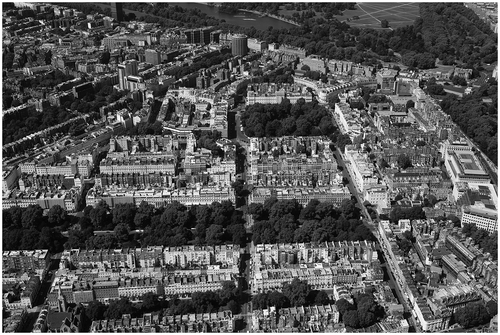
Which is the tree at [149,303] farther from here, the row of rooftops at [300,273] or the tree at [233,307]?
the row of rooftops at [300,273]

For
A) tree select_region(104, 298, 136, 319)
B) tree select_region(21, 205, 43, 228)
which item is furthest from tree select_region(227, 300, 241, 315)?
tree select_region(21, 205, 43, 228)

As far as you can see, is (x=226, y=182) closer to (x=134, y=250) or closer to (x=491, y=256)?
(x=134, y=250)

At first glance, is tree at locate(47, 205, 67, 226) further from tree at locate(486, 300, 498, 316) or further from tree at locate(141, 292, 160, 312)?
tree at locate(486, 300, 498, 316)

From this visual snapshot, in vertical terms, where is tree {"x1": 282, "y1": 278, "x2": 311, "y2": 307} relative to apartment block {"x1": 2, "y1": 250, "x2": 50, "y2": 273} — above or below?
above

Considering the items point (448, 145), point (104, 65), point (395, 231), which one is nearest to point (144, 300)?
point (395, 231)

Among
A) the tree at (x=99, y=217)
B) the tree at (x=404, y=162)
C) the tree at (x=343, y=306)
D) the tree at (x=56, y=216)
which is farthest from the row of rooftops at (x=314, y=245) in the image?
the tree at (x=56, y=216)

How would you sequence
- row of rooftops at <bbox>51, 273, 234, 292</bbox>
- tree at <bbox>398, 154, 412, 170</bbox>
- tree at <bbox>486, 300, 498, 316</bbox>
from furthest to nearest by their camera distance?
tree at <bbox>398, 154, 412, 170</bbox> < row of rooftops at <bbox>51, 273, 234, 292</bbox> < tree at <bbox>486, 300, 498, 316</bbox>

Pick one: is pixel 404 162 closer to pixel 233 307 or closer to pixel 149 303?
pixel 233 307
